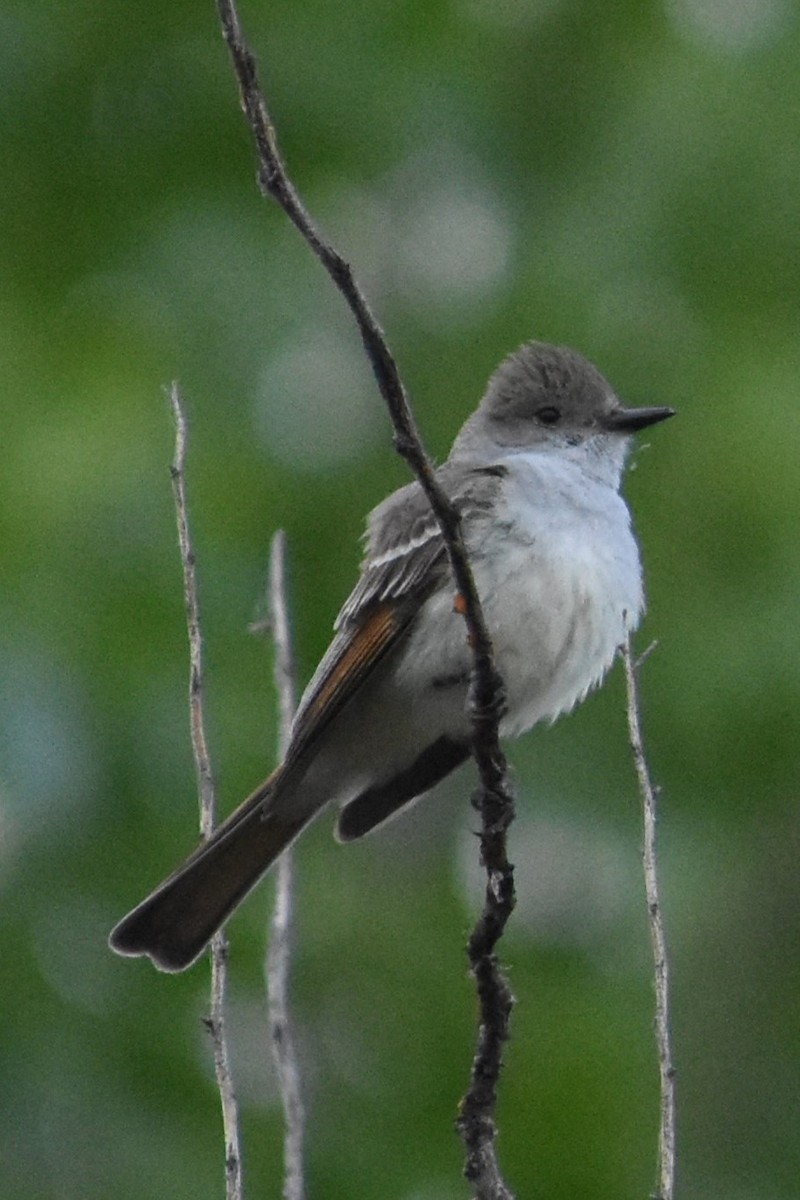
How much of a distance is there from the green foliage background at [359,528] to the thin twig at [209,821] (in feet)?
5.34

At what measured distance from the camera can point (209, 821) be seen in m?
3.59

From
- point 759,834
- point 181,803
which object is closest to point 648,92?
point 759,834

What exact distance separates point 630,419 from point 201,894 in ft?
5.02

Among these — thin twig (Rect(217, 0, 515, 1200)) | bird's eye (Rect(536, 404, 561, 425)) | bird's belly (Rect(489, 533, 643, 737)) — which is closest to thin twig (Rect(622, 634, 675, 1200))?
thin twig (Rect(217, 0, 515, 1200))

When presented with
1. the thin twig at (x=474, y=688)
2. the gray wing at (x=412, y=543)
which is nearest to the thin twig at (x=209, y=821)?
the thin twig at (x=474, y=688)

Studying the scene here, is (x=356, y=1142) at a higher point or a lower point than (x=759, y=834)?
lower

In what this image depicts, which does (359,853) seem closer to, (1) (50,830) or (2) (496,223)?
(1) (50,830)

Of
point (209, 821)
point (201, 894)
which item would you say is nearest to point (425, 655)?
point (201, 894)

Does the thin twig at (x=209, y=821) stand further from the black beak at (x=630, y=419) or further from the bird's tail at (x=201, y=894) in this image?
the black beak at (x=630, y=419)

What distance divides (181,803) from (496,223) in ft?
8.54

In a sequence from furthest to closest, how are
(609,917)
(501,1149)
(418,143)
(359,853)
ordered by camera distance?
(418,143)
(359,853)
(609,917)
(501,1149)

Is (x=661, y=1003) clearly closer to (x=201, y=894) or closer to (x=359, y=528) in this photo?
(x=201, y=894)

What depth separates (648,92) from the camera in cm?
678

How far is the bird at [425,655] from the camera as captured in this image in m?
4.47
